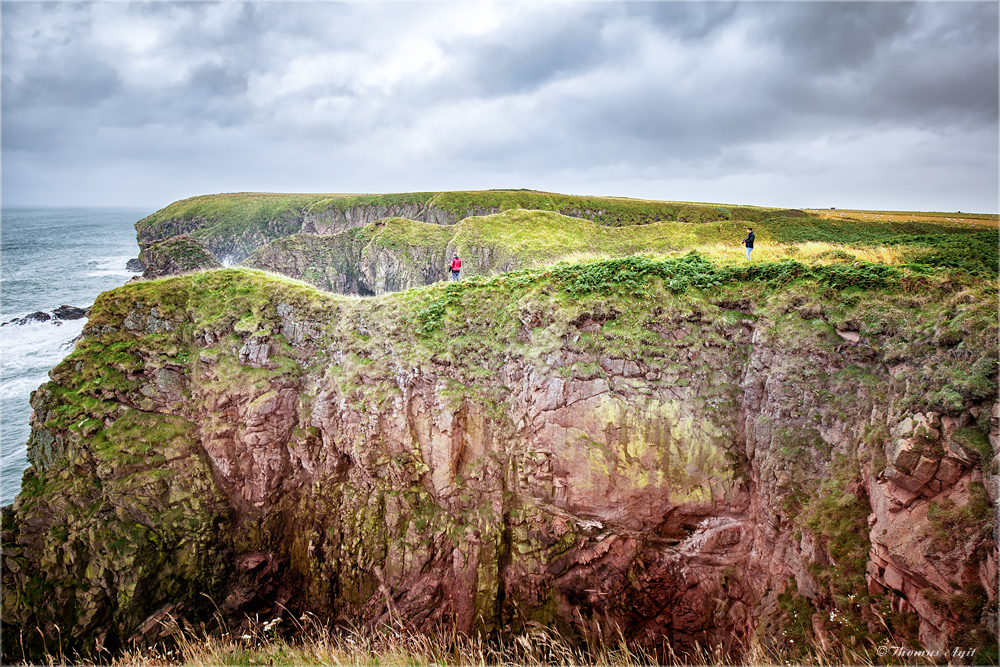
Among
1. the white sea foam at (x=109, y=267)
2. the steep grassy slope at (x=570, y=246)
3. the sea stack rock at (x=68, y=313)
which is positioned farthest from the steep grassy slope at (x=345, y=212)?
the steep grassy slope at (x=570, y=246)

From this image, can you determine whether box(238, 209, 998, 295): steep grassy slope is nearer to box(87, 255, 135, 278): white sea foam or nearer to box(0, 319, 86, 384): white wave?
box(0, 319, 86, 384): white wave

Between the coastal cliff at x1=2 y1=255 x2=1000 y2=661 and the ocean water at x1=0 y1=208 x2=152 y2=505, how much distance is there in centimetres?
1179

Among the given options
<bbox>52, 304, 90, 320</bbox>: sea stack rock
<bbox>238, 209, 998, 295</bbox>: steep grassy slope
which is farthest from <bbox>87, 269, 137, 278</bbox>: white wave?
<bbox>238, 209, 998, 295</bbox>: steep grassy slope

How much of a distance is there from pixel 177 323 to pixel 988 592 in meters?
21.1

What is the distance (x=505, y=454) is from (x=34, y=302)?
55.6 meters

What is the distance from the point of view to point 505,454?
12.6m

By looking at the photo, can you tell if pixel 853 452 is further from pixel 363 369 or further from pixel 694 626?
pixel 363 369

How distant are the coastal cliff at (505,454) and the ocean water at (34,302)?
11.8 metres

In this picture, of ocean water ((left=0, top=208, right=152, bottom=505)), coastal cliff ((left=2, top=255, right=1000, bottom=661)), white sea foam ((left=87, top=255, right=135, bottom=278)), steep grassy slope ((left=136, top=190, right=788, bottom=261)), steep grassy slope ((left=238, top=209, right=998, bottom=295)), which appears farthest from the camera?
white sea foam ((left=87, top=255, right=135, bottom=278))

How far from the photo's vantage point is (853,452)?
9195 millimetres

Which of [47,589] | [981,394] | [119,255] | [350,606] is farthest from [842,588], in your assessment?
[119,255]

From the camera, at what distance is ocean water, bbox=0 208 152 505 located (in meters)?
22.1

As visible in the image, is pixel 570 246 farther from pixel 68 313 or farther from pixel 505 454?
pixel 68 313

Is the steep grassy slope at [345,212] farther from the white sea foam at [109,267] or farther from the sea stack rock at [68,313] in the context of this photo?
the sea stack rock at [68,313]
